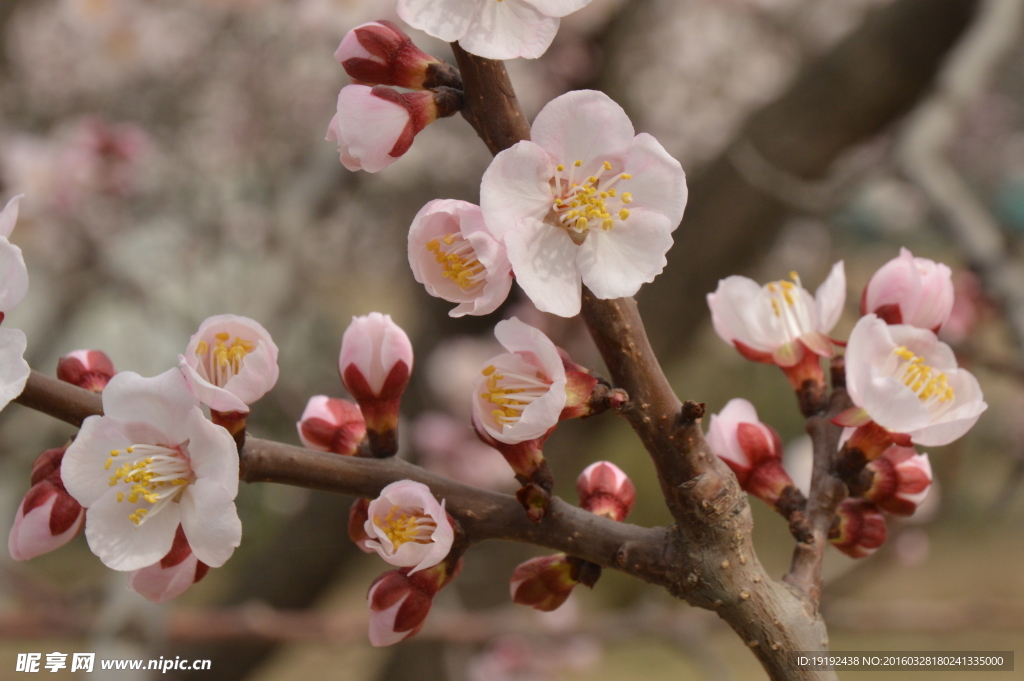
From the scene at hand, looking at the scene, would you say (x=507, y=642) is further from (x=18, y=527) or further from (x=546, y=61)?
(x=546, y=61)

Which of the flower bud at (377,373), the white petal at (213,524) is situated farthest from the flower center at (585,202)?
the white petal at (213,524)

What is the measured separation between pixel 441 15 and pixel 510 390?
0.72 ft

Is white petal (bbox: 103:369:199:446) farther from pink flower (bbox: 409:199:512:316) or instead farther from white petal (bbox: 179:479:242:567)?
pink flower (bbox: 409:199:512:316)

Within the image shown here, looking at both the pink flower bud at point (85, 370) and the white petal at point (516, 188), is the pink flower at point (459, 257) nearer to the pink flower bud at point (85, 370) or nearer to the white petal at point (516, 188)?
the white petal at point (516, 188)

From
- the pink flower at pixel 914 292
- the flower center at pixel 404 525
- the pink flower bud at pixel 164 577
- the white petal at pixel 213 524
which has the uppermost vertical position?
the pink flower at pixel 914 292

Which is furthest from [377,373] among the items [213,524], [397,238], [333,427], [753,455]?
[397,238]

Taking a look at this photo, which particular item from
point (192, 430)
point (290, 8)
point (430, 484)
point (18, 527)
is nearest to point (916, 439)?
point (430, 484)

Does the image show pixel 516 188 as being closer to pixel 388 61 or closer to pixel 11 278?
pixel 388 61

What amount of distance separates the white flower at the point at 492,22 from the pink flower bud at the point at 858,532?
0.41 meters

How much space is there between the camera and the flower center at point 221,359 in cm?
48

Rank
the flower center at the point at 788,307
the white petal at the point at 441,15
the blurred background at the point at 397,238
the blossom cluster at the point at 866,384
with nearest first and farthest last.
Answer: the white petal at the point at 441,15, the blossom cluster at the point at 866,384, the flower center at the point at 788,307, the blurred background at the point at 397,238

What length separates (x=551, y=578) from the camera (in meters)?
0.52

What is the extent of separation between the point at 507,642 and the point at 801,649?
195 cm

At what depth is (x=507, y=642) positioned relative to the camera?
2.27m
